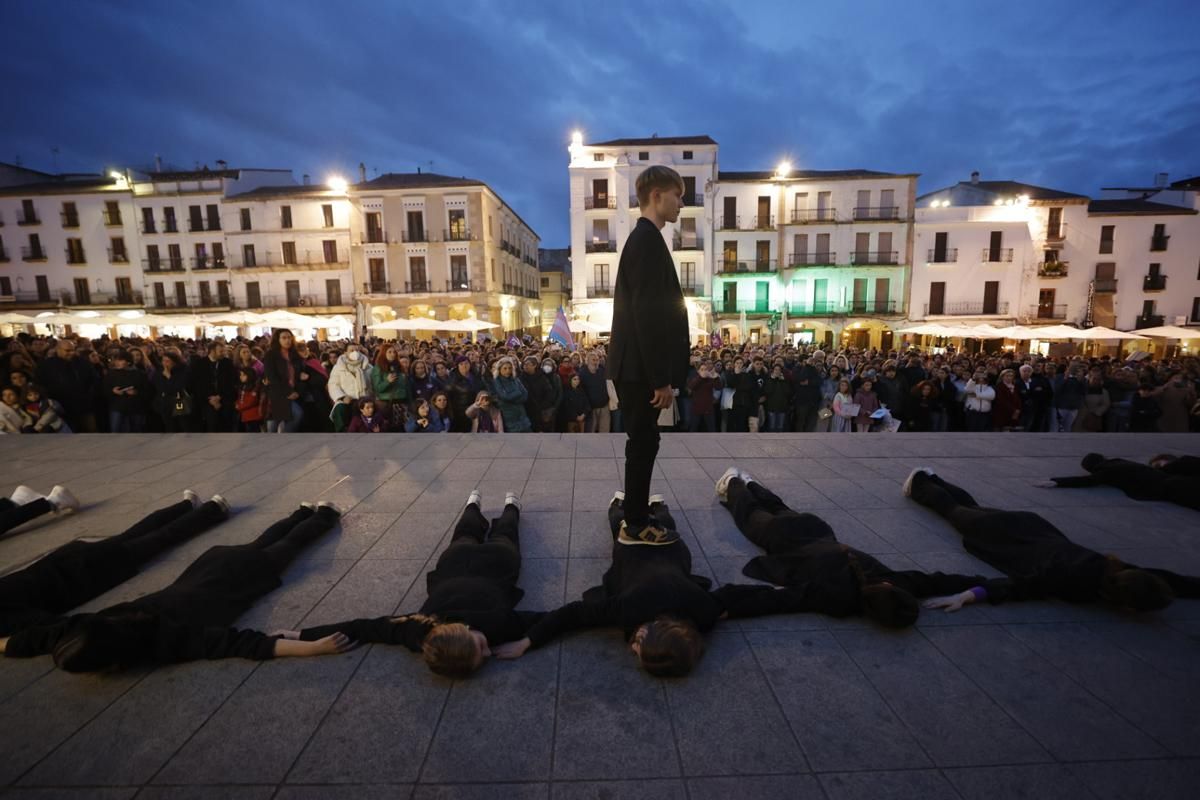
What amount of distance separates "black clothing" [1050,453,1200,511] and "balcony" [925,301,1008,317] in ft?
106

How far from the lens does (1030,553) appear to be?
11.1 feet

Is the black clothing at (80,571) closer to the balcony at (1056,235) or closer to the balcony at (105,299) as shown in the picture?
the balcony at (1056,235)

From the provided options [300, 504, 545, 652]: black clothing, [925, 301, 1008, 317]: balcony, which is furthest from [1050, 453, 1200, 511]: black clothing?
[925, 301, 1008, 317]: balcony

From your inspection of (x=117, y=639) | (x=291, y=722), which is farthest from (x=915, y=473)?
(x=117, y=639)

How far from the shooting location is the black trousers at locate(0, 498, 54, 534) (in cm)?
409

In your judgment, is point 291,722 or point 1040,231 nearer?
point 291,722

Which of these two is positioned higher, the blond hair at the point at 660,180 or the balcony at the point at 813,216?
the balcony at the point at 813,216

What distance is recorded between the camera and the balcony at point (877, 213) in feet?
107

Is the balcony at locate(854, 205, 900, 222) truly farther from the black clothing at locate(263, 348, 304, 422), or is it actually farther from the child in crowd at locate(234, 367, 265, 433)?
the child in crowd at locate(234, 367, 265, 433)

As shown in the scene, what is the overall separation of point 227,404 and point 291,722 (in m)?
7.74

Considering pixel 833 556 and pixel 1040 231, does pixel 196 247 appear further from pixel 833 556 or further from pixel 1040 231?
pixel 1040 231

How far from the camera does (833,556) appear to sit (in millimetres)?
3100

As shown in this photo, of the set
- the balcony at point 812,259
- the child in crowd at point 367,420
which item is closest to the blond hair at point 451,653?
the child in crowd at point 367,420

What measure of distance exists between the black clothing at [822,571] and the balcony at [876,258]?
3420cm
